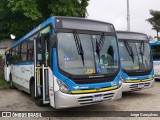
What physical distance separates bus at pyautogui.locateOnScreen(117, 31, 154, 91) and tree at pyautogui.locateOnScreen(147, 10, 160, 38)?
99.6 ft

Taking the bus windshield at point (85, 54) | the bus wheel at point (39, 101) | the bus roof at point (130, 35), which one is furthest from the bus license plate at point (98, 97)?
the bus roof at point (130, 35)

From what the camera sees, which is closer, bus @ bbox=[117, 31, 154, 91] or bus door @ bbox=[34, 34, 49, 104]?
bus door @ bbox=[34, 34, 49, 104]

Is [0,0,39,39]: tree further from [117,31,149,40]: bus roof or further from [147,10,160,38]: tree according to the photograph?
[147,10,160,38]: tree

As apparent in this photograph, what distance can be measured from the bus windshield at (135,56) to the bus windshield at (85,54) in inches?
113

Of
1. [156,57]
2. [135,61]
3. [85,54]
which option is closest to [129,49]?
[135,61]

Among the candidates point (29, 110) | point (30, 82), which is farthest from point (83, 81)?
point (30, 82)

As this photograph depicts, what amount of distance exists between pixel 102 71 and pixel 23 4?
12405 mm

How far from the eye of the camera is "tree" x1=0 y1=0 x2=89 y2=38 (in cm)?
1762

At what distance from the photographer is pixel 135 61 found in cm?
1040

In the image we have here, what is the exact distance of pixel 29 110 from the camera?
826 cm

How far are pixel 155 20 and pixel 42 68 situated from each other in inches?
1429

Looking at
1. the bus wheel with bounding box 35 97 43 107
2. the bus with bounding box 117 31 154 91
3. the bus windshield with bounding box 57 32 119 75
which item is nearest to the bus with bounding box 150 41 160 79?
the bus with bounding box 117 31 154 91

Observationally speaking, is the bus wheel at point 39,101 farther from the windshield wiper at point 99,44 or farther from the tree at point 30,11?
the tree at point 30,11

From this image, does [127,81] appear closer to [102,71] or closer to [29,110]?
[102,71]
